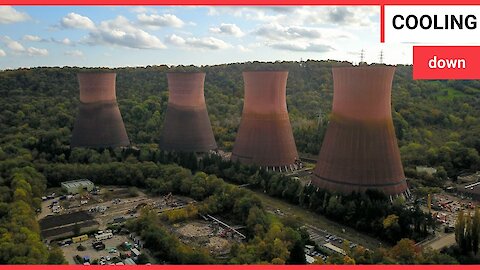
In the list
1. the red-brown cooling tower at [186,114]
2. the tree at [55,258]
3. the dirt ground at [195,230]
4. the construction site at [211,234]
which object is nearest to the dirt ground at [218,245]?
the construction site at [211,234]

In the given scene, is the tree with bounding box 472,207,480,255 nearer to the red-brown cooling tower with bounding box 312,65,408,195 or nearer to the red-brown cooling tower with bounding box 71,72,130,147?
the red-brown cooling tower with bounding box 312,65,408,195

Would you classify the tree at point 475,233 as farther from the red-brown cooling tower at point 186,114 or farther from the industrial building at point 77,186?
the industrial building at point 77,186

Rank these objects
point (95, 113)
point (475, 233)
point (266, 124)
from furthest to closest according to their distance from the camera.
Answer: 1. point (95, 113)
2. point (266, 124)
3. point (475, 233)

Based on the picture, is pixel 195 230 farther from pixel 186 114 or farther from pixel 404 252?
pixel 186 114

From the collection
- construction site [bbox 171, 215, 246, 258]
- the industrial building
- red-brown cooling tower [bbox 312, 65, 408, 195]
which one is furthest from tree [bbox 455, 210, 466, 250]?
the industrial building

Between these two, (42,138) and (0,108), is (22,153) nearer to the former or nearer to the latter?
(42,138)

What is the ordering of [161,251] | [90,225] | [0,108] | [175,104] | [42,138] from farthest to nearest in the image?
1. [0,108]
2. [42,138]
3. [175,104]
4. [90,225]
5. [161,251]

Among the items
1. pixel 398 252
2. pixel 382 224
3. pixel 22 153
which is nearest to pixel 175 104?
pixel 22 153

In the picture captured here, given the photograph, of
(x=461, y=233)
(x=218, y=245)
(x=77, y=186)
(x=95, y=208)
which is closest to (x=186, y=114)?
(x=77, y=186)
